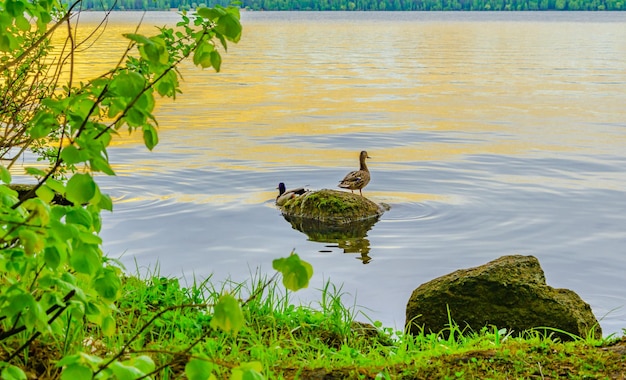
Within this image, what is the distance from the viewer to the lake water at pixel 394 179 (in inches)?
528

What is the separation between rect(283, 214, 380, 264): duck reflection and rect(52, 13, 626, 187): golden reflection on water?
18.2 ft

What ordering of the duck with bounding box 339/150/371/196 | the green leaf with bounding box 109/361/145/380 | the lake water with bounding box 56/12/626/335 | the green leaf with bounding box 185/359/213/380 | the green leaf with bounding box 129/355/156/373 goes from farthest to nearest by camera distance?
1. the duck with bounding box 339/150/371/196
2. the lake water with bounding box 56/12/626/335
3. the green leaf with bounding box 185/359/213/380
4. the green leaf with bounding box 129/355/156/373
5. the green leaf with bounding box 109/361/145/380

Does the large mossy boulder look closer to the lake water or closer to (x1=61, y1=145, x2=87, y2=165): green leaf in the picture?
the lake water

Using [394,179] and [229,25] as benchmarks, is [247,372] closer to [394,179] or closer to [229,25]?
[229,25]

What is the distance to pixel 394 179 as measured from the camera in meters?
20.0

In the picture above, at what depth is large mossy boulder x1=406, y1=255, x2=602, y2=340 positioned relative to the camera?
27.6 feet

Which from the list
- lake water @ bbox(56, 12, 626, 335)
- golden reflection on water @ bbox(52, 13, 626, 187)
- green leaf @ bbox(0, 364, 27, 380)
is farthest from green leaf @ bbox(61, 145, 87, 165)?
golden reflection on water @ bbox(52, 13, 626, 187)

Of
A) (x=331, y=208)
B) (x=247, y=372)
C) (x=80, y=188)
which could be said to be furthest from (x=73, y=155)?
(x=331, y=208)

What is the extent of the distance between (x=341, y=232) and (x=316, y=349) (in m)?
8.08

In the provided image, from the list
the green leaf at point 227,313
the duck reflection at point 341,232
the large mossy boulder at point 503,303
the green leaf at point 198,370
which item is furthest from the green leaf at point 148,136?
the duck reflection at point 341,232

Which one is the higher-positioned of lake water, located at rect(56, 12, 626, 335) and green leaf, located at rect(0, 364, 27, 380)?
green leaf, located at rect(0, 364, 27, 380)

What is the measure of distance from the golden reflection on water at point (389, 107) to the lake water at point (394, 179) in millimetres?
128

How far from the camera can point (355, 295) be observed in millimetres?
11609

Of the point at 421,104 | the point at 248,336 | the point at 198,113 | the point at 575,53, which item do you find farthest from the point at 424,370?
the point at 575,53
